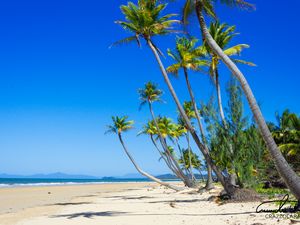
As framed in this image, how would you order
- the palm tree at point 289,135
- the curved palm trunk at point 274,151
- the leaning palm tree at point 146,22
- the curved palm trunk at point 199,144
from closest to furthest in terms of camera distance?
the curved palm trunk at point 274,151 < the curved palm trunk at point 199,144 < the leaning palm tree at point 146,22 < the palm tree at point 289,135

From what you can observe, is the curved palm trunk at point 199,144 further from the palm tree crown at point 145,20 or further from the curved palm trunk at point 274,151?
the curved palm trunk at point 274,151

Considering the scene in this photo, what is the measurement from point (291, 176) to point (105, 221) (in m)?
6.34

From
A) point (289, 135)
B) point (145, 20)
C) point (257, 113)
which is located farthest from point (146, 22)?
point (289, 135)

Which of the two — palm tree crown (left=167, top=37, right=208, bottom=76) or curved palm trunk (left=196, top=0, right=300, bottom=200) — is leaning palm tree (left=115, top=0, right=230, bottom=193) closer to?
palm tree crown (left=167, top=37, right=208, bottom=76)

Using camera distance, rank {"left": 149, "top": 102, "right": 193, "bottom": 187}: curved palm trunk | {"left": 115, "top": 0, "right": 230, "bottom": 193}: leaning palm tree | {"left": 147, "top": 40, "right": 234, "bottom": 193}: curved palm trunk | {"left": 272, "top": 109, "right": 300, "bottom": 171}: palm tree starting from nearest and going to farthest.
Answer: {"left": 147, "top": 40, "right": 234, "bottom": 193}: curved palm trunk
{"left": 115, "top": 0, "right": 230, "bottom": 193}: leaning palm tree
{"left": 272, "top": 109, "right": 300, "bottom": 171}: palm tree
{"left": 149, "top": 102, "right": 193, "bottom": 187}: curved palm trunk

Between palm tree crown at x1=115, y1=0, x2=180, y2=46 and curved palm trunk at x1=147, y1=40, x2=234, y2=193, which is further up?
palm tree crown at x1=115, y1=0, x2=180, y2=46

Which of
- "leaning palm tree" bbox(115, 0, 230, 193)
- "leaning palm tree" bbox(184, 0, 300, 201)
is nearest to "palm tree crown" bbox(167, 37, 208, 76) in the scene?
"leaning palm tree" bbox(115, 0, 230, 193)

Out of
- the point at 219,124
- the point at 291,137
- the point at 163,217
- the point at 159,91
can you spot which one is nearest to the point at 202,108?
the point at 219,124

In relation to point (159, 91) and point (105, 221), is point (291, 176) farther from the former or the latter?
point (159, 91)

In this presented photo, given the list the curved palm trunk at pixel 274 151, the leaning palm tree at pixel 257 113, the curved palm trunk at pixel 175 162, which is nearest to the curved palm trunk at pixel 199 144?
the leaning palm tree at pixel 257 113

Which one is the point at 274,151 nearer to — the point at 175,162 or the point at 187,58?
the point at 187,58

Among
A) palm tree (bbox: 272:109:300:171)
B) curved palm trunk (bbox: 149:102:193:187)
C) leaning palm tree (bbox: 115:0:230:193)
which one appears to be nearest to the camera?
leaning palm tree (bbox: 115:0:230:193)

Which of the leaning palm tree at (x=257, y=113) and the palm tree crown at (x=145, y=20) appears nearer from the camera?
the leaning palm tree at (x=257, y=113)

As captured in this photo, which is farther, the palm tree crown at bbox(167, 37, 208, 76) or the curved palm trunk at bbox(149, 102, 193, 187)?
the curved palm trunk at bbox(149, 102, 193, 187)
